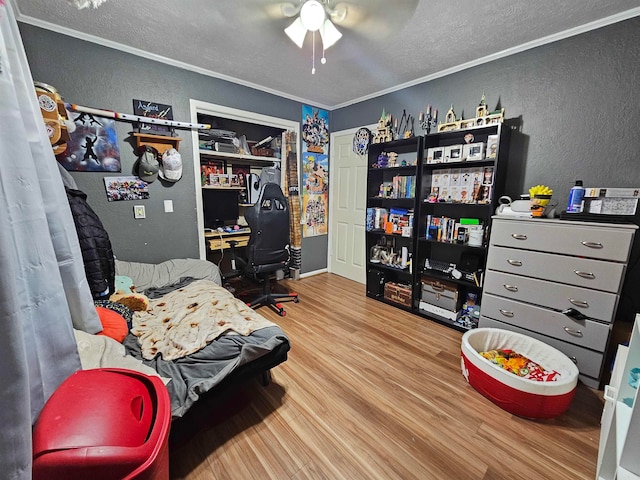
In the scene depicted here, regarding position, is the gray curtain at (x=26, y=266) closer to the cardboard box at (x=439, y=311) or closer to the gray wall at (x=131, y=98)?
the gray wall at (x=131, y=98)

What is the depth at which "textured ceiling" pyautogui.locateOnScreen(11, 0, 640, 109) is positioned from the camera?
1.68 m

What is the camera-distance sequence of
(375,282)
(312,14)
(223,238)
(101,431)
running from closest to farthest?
(101,431), (312,14), (375,282), (223,238)

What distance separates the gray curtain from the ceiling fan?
4.67 ft

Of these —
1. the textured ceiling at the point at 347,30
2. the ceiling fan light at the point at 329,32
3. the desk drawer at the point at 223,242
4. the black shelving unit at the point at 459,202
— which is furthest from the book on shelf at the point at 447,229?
the desk drawer at the point at 223,242

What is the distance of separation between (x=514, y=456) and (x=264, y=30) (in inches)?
120

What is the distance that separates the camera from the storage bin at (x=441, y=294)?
97.3 inches

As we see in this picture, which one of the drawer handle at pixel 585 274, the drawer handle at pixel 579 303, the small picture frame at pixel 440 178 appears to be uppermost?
the small picture frame at pixel 440 178

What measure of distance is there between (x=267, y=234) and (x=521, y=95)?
2526mm

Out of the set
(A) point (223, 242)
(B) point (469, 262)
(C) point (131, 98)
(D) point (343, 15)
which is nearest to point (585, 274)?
(B) point (469, 262)

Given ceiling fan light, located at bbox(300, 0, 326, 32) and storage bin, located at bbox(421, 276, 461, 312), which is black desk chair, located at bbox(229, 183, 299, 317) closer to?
ceiling fan light, located at bbox(300, 0, 326, 32)

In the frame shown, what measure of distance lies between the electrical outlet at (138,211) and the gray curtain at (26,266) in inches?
68.0

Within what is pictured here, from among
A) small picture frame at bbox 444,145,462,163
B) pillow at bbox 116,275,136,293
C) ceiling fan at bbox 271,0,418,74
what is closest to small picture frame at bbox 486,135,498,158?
small picture frame at bbox 444,145,462,163

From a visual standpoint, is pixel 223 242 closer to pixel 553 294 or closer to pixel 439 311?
pixel 439 311

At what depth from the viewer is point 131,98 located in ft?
7.66
